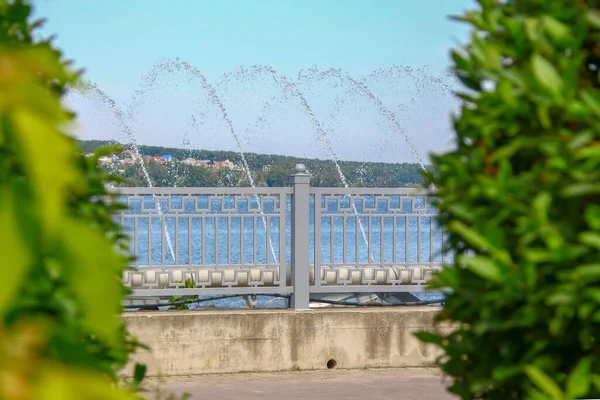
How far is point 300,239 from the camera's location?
318 inches

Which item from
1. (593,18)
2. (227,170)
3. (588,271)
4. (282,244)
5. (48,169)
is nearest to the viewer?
(48,169)

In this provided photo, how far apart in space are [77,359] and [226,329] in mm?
7515

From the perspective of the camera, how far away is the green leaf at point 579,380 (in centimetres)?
158

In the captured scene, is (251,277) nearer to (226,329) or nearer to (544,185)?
(226,329)

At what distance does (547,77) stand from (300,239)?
6.48 metres

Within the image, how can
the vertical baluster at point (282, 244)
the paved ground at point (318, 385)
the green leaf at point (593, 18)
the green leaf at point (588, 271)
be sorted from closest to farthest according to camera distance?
the green leaf at point (588, 271), the green leaf at point (593, 18), the paved ground at point (318, 385), the vertical baluster at point (282, 244)

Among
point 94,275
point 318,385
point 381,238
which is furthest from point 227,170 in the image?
point 94,275

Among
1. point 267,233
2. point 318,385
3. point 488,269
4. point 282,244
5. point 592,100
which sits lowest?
point 318,385

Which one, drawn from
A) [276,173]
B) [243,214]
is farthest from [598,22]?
[276,173]

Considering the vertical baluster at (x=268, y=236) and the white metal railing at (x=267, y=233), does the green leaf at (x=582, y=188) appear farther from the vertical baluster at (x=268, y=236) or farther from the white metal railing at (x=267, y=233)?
the vertical baluster at (x=268, y=236)

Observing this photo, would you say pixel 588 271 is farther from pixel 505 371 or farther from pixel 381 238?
pixel 381 238

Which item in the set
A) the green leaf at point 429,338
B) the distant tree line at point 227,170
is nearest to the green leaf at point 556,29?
the green leaf at point 429,338

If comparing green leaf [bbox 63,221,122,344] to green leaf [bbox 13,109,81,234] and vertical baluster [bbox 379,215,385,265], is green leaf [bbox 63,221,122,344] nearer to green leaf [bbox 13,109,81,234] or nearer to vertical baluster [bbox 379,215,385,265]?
green leaf [bbox 13,109,81,234]

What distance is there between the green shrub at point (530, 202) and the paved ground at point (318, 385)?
5239 millimetres
